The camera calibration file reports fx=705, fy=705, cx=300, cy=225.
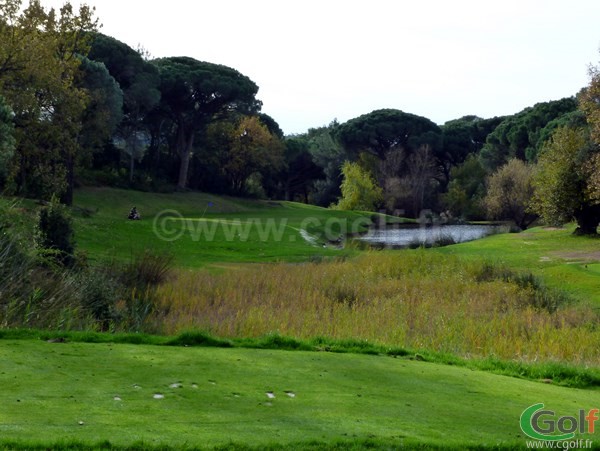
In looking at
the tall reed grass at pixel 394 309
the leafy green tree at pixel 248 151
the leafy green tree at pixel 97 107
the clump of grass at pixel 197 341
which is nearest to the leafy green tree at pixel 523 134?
the leafy green tree at pixel 248 151

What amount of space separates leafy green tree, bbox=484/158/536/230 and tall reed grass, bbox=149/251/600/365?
1781 inches

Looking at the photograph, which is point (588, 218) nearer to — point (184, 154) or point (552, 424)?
point (184, 154)

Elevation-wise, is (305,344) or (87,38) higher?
(87,38)

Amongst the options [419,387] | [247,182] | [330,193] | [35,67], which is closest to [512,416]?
[419,387]

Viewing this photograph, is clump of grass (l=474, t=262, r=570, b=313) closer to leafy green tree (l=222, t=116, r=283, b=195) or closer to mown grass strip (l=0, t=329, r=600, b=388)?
mown grass strip (l=0, t=329, r=600, b=388)

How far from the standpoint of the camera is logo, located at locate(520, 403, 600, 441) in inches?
279

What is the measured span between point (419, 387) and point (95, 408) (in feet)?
13.1

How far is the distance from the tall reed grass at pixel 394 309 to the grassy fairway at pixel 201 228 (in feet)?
13.9

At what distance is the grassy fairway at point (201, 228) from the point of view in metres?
31.9

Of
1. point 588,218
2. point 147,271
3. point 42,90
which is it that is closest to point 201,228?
point 42,90

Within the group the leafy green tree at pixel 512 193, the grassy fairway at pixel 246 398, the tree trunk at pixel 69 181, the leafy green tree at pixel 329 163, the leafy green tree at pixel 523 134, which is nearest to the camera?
the grassy fairway at pixel 246 398

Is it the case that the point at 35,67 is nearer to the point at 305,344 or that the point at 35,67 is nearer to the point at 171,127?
the point at 305,344

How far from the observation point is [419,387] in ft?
28.7

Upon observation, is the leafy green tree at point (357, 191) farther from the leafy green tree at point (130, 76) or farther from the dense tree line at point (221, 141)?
the leafy green tree at point (130, 76)
